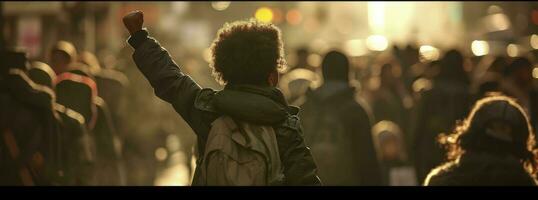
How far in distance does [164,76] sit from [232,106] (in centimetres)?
38

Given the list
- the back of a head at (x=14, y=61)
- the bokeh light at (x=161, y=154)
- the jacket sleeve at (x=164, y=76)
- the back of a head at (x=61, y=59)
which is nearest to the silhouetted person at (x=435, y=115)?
the back of a head at (x=61, y=59)

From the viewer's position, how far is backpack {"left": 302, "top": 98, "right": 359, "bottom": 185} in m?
11.5

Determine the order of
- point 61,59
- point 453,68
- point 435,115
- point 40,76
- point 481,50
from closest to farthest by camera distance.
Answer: point 40,76 → point 435,115 → point 453,68 → point 61,59 → point 481,50

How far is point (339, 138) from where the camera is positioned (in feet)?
38.1

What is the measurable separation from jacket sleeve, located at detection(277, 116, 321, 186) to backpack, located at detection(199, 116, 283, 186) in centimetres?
5

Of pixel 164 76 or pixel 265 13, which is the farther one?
pixel 265 13

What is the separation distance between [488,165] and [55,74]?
9.33 m

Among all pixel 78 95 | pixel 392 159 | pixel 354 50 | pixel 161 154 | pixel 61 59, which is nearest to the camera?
pixel 392 159

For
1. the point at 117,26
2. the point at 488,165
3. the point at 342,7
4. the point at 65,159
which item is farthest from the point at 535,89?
the point at 342,7

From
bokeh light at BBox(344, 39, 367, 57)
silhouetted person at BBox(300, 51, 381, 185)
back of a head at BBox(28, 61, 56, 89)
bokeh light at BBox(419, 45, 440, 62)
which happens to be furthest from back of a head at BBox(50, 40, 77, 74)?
bokeh light at BBox(344, 39, 367, 57)

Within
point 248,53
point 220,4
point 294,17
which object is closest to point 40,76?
point 248,53

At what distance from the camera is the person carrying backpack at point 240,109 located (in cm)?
645

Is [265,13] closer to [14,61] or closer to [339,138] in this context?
[14,61]
